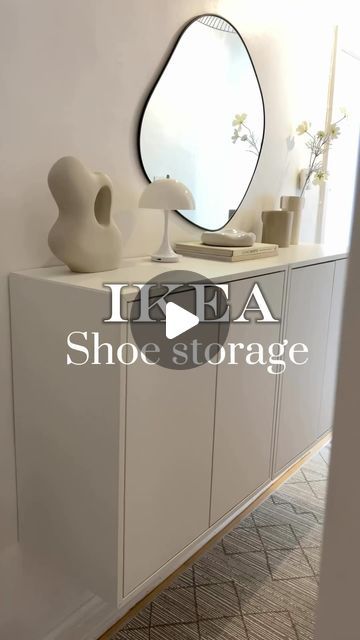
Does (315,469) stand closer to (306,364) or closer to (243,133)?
(306,364)

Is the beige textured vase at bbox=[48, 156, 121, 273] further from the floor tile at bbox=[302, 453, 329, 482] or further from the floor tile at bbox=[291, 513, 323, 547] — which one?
the floor tile at bbox=[302, 453, 329, 482]

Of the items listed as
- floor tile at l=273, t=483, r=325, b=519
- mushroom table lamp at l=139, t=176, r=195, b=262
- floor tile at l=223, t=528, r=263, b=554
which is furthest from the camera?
floor tile at l=273, t=483, r=325, b=519

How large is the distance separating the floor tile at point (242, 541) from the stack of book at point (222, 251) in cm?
108

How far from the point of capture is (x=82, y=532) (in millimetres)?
1384

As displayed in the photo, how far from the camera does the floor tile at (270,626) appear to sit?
5.61 ft

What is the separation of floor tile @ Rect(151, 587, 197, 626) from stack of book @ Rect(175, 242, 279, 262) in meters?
1.13

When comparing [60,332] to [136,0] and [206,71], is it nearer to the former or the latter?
[136,0]

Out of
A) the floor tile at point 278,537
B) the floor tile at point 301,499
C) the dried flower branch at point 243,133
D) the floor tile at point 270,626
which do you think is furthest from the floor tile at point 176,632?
the dried flower branch at point 243,133

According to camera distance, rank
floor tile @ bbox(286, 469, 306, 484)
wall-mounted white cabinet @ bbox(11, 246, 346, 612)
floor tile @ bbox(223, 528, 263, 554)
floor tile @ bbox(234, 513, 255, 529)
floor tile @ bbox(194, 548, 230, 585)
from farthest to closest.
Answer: floor tile @ bbox(286, 469, 306, 484), floor tile @ bbox(234, 513, 255, 529), floor tile @ bbox(223, 528, 263, 554), floor tile @ bbox(194, 548, 230, 585), wall-mounted white cabinet @ bbox(11, 246, 346, 612)

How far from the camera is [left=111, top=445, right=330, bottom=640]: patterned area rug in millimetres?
1738

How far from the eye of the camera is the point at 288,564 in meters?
2.02

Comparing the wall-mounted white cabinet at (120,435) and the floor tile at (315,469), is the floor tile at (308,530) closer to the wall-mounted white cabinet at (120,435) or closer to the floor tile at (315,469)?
the floor tile at (315,469)

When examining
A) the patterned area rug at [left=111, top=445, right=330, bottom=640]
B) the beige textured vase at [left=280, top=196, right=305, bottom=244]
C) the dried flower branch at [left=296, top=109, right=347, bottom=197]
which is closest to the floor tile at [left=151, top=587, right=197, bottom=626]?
the patterned area rug at [left=111, top=445, right=330, bottom=640]

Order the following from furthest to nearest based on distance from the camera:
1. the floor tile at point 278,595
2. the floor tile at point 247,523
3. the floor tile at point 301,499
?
the floor tile at point 301,499
the floor tile at point 247,523
the floor tile at point 278,595
